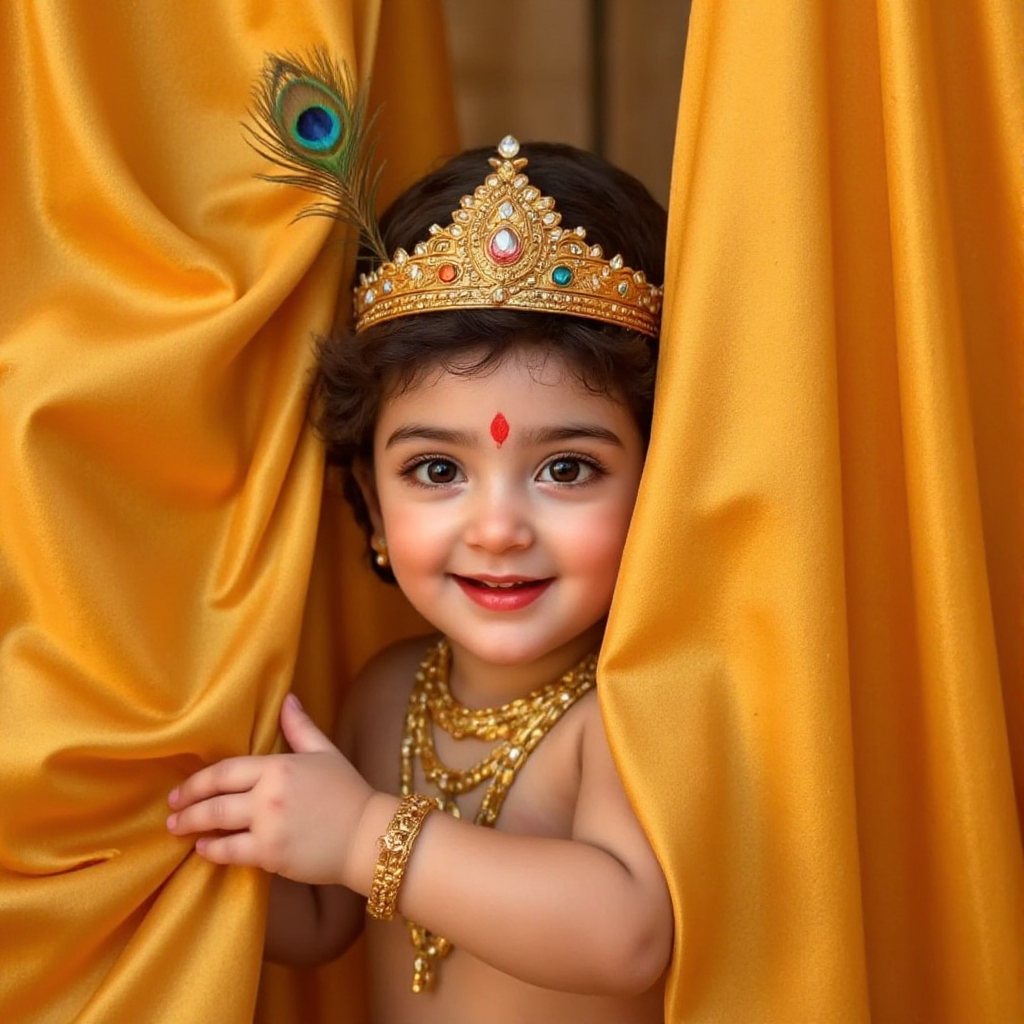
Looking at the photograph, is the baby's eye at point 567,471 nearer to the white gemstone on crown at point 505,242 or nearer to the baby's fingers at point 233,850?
the white gemstone on crown at point 505,242

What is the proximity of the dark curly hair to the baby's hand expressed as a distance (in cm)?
37

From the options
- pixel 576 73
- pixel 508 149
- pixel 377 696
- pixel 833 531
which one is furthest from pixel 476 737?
pixel 576 73

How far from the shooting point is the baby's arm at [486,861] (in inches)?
46.7

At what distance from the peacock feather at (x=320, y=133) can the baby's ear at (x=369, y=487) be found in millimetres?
253

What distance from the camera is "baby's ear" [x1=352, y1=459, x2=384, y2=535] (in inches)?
60.8

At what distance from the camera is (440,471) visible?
1.38m

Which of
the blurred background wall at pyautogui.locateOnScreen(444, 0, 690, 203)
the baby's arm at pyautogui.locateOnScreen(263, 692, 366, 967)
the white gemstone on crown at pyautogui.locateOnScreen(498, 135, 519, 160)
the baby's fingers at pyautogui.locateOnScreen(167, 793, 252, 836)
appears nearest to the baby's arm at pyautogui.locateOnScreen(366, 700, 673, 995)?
the baby's fingers at pyautogui.locateOnScreen(167, 793, 252, 836)

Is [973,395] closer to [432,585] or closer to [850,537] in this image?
[850,537]

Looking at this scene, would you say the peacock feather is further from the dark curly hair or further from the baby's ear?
the baby's ear

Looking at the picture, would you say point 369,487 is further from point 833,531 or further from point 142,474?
point 833,531

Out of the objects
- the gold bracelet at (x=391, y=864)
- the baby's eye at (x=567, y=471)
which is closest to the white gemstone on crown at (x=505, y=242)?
the baby's eye at (x=567, y=471)

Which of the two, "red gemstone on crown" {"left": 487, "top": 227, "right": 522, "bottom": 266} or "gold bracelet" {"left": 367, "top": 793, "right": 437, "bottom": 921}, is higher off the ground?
"red gemstone on crown" {"left": 487, "top": 227, "right": 522, "bottom": 266}

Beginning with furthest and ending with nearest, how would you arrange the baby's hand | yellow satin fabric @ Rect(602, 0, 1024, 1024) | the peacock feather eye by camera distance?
the peacock feather eye, the baby's hand, yellow satin fabric @ Rect(602, 0, 1024, 1024)

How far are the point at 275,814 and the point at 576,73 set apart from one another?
166 cm
